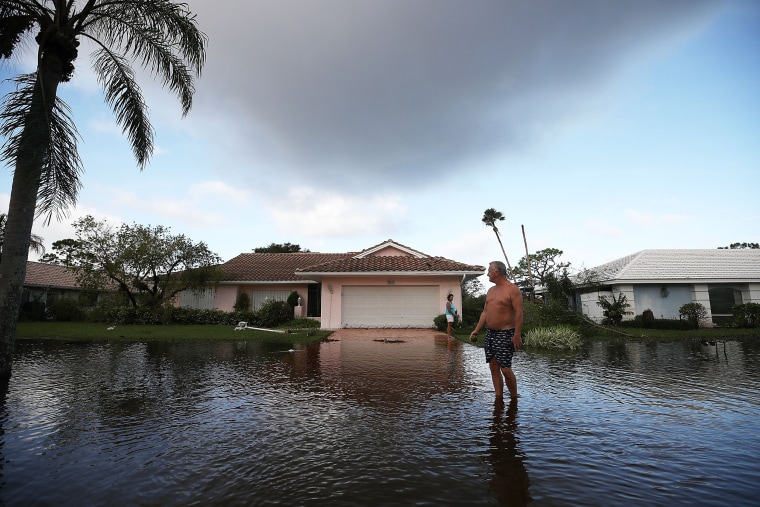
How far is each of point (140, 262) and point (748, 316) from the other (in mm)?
29444

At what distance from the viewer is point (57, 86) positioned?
6.34 m

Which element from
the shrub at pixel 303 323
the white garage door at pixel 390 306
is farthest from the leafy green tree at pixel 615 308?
the shrub at pixel 303 323

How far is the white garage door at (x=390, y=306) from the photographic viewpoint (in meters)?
17.5

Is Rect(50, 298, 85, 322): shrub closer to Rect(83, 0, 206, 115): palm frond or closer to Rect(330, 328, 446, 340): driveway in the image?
Rect(330, 328, 446, 340): driveway

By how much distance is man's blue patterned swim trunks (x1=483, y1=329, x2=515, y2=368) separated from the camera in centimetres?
478

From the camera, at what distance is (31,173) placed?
18.8 ft

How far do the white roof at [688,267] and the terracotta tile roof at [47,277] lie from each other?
34.5 meters

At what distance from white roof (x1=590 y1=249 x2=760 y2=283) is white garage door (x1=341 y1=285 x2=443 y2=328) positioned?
9750 millimetres

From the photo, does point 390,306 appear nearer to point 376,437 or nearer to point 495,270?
point 495,270

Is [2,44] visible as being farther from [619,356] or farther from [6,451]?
[619,356]

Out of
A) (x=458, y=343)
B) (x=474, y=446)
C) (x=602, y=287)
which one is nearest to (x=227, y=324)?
(x=458, y=343)

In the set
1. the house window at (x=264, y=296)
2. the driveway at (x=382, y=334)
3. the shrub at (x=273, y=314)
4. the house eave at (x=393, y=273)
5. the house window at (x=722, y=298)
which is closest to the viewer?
the driveway at (x=382, y=334)

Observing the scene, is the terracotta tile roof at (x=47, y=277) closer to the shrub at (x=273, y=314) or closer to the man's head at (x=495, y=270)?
the shrub at (x=273, y=314)

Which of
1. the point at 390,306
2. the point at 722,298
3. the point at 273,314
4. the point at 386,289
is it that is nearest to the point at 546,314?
the point at 390,306
